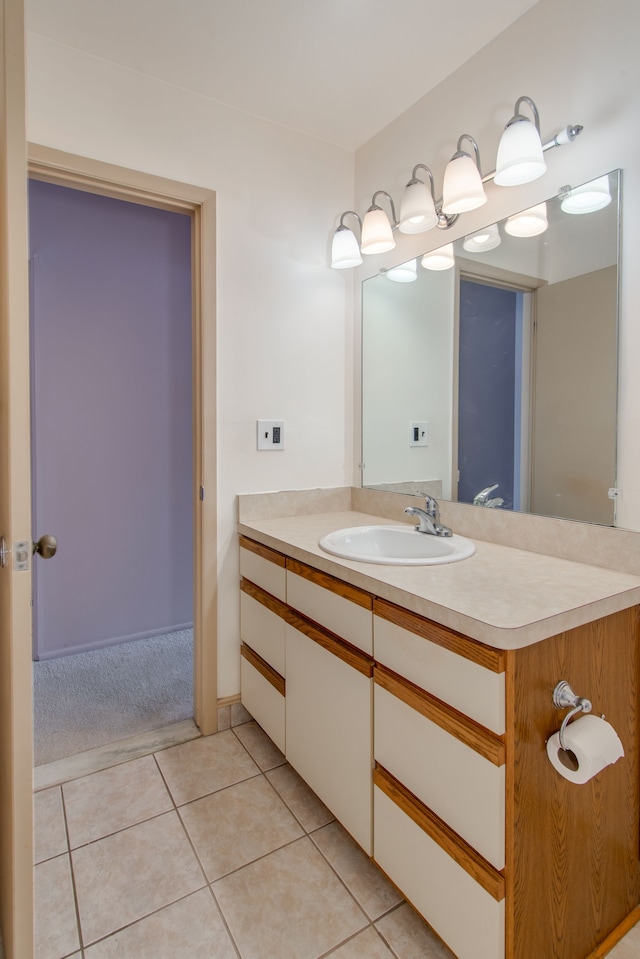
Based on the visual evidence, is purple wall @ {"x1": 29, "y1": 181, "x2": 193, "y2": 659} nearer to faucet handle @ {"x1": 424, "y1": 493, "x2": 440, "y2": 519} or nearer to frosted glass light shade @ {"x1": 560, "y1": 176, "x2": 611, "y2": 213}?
faucet handle @ {"x1": 424, "y1": 493, "x2": 440, "y2": 519}

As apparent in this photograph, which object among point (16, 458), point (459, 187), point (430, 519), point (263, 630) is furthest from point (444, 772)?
point (459, 187)

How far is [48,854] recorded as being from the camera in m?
1.37

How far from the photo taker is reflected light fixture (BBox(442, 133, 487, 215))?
1506mm

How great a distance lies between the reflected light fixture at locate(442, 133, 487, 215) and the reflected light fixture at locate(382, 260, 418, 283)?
35 cm

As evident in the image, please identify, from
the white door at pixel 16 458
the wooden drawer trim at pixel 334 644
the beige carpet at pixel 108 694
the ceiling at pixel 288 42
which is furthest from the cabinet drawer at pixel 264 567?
the ceiling at pixel 288 42

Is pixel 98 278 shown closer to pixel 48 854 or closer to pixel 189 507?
pixel 189 507

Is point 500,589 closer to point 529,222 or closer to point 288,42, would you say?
point 529,222

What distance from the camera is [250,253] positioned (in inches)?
75.8

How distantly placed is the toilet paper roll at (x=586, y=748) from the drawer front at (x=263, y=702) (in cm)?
93

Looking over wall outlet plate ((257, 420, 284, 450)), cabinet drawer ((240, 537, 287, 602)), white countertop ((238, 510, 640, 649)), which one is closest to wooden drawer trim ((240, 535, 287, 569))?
cabinet drawer ((240, 537, 287, 602))

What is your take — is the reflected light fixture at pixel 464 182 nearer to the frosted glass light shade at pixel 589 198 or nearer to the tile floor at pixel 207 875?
the frosted glass light shade at pixel 589 198

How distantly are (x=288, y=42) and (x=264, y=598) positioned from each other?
1.80 m

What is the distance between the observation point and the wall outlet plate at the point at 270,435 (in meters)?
1.98

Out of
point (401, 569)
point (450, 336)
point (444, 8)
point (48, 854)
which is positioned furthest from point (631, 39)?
point (48, 854)
